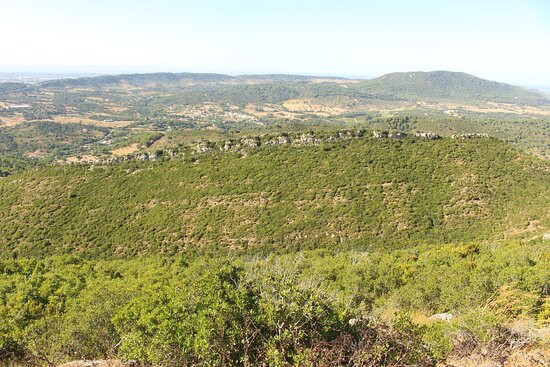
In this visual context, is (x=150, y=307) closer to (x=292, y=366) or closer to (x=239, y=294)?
(x=239, y=294)

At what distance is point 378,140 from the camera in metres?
66.8

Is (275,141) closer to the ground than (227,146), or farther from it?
farther from it

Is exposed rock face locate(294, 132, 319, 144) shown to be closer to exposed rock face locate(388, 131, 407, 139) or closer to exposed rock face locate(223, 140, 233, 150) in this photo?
exposed rock face locate(223, 140, 233, 150)

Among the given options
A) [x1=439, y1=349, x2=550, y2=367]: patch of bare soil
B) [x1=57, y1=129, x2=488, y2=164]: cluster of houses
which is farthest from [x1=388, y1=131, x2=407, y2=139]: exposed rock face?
[x1=439, y1=349, x2=550, y2=367]: patch of bare soil

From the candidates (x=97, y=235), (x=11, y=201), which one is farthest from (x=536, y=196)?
(x=11, y=201)

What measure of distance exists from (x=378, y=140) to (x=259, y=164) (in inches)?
1000

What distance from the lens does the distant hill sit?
146 ft

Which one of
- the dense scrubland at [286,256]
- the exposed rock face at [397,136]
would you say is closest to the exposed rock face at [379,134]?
the dense scrubland at [286,256]

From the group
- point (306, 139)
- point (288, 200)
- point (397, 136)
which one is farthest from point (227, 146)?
point (397, 136)

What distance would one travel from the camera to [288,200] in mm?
51531

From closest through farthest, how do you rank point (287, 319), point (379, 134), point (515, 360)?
point (515, 360) → point (287, 319) → point (379, 134)

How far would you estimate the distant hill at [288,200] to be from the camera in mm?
44562

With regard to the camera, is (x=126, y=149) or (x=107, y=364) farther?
(x=126, y=149)

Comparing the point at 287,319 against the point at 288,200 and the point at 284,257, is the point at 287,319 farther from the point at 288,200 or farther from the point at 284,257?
the point at 288,200
